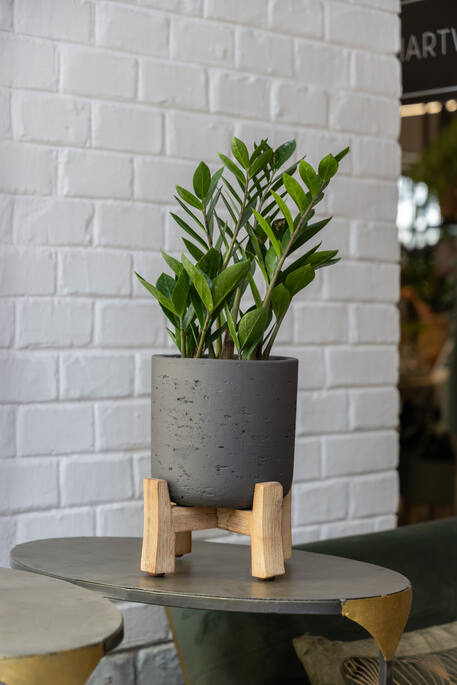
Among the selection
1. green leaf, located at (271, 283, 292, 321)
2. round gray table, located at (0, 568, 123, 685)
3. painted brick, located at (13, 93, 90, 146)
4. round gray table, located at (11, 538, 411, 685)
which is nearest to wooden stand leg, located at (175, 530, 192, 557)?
round gray table, located at (11, 538, 411, 685)

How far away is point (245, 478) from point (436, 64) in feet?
4.17

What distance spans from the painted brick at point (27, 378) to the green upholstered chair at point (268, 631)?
0.45 meters

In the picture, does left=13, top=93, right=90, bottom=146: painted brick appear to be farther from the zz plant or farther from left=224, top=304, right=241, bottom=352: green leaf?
left=224, top=304, right=241, bottom=352: green leaf

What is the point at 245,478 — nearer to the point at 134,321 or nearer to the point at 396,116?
the point at 134,321

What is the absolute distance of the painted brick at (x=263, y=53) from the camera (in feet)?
5.98

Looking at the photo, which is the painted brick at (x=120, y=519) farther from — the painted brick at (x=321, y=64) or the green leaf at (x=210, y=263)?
the painted brick at (x=321, y=64)

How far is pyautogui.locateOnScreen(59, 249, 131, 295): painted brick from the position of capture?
64.4 inches

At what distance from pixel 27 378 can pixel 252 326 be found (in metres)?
0.58

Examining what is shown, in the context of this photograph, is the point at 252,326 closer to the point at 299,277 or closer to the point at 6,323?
the point at 299,277

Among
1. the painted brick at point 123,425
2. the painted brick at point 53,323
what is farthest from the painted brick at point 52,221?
the painted brick at point 123,425

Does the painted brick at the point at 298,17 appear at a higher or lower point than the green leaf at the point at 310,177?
higher

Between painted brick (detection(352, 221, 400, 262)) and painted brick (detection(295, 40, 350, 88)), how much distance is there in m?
0.31

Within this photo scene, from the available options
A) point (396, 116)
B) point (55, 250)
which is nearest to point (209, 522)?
point (55, 250)

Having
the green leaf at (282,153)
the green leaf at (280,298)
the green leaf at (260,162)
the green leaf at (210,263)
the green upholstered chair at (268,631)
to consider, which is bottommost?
the green upholstered chair at (268,631)
